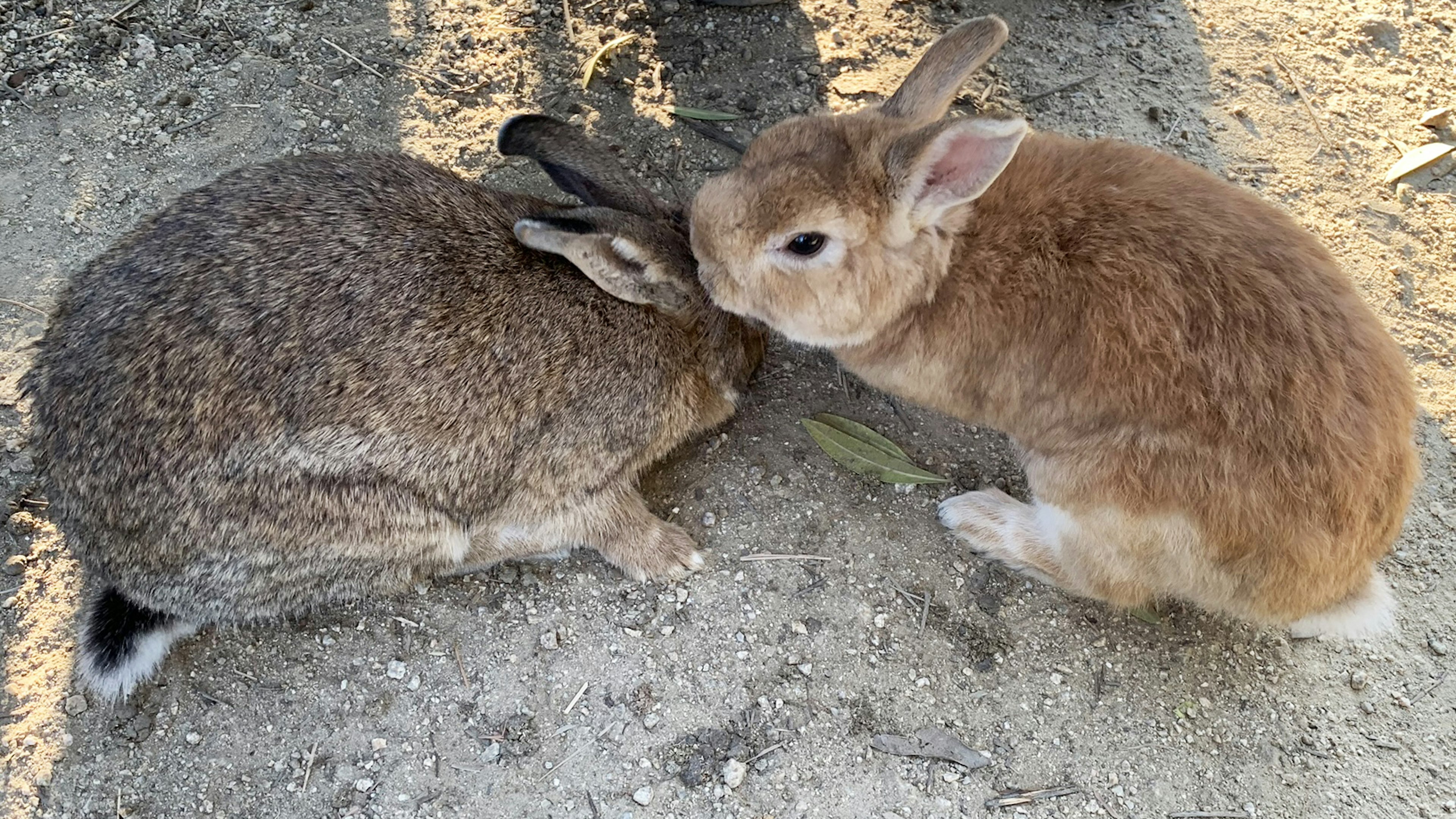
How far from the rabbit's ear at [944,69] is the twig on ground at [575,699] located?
1993 mm

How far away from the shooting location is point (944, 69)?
288 centimetres

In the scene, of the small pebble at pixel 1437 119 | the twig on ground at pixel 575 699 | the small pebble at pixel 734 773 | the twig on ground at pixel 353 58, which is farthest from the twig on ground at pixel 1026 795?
the twig on ground at pixel 353 58

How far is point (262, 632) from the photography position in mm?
Result: 3127

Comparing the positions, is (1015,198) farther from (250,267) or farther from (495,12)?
(495,12)

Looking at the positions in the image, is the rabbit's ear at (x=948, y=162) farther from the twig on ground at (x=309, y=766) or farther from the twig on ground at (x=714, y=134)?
the twig on ground at (x=309, y=766)

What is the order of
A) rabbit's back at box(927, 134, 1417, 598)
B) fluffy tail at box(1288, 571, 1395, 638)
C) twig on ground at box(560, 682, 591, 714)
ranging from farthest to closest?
twig on ground at box(560, 682, 591, 714) < fluffy tail at box(1288, 571, 1395, 638) < rabbit's back at box(927, 134, 1417, 598)

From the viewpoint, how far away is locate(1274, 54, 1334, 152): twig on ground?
13.7ft

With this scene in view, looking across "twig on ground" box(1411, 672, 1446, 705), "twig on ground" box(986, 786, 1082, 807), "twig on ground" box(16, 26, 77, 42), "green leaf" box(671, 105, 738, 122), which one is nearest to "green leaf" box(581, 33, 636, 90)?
"green leaf" box(671, 105, 738, 122)

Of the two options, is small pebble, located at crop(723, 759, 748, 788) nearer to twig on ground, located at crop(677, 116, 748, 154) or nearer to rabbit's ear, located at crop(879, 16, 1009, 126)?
rabbit's ear, located at crop(879, 16, 1009, 126)

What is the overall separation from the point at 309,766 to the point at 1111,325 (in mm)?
2643

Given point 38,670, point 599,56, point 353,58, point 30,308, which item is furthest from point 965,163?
point 30,308

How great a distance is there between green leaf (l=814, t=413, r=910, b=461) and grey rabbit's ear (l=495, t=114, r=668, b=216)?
981 millimetres

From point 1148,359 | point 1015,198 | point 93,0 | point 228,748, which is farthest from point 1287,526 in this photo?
point 93,0

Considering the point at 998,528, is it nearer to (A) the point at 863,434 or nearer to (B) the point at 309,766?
(A) the point at 863,434
